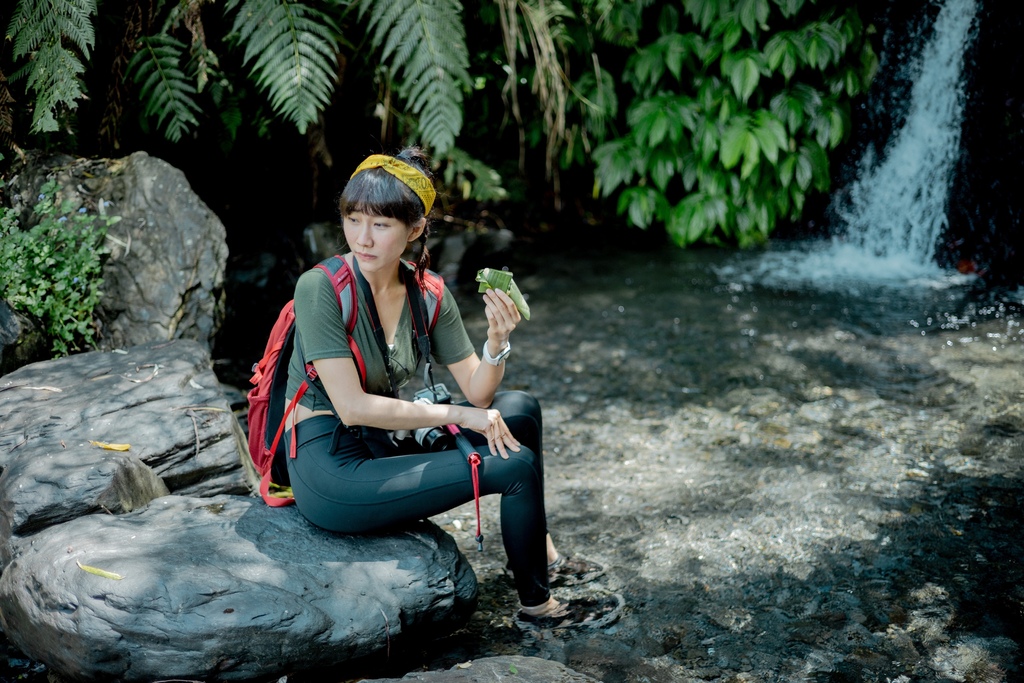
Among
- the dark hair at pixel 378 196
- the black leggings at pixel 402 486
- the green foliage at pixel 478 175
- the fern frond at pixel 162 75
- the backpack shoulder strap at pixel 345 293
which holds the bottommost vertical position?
the black leggings at pixel 402 486

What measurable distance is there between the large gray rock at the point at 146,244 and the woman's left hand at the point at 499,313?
212cm

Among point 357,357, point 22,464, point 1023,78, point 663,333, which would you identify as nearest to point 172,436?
point 22,464

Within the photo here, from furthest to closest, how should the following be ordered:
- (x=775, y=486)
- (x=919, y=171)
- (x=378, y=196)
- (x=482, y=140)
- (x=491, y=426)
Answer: (x=482, y=140) < (x=919, y=171) < (x=775, y=486) < (x=491, y=426) < (x=378, y=196)

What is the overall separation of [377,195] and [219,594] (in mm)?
1219

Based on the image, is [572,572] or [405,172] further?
[572,572]

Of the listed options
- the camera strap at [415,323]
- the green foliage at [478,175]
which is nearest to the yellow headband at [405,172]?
the camera strap at [415,323]

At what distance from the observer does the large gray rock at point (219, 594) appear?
224 centimetres

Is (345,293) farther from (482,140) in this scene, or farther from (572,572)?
(482,140)

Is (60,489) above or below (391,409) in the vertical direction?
below

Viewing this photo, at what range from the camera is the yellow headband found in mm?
2562

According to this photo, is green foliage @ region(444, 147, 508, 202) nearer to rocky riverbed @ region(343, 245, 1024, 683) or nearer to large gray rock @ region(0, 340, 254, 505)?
rocky riverbed @ region(343, 245, 1024, 683)

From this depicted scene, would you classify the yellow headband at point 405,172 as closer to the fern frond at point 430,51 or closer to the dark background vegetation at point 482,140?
the fern frond at point 430,51

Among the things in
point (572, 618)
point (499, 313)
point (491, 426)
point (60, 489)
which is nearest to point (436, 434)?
point (491, 426)

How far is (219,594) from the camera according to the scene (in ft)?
7.66
